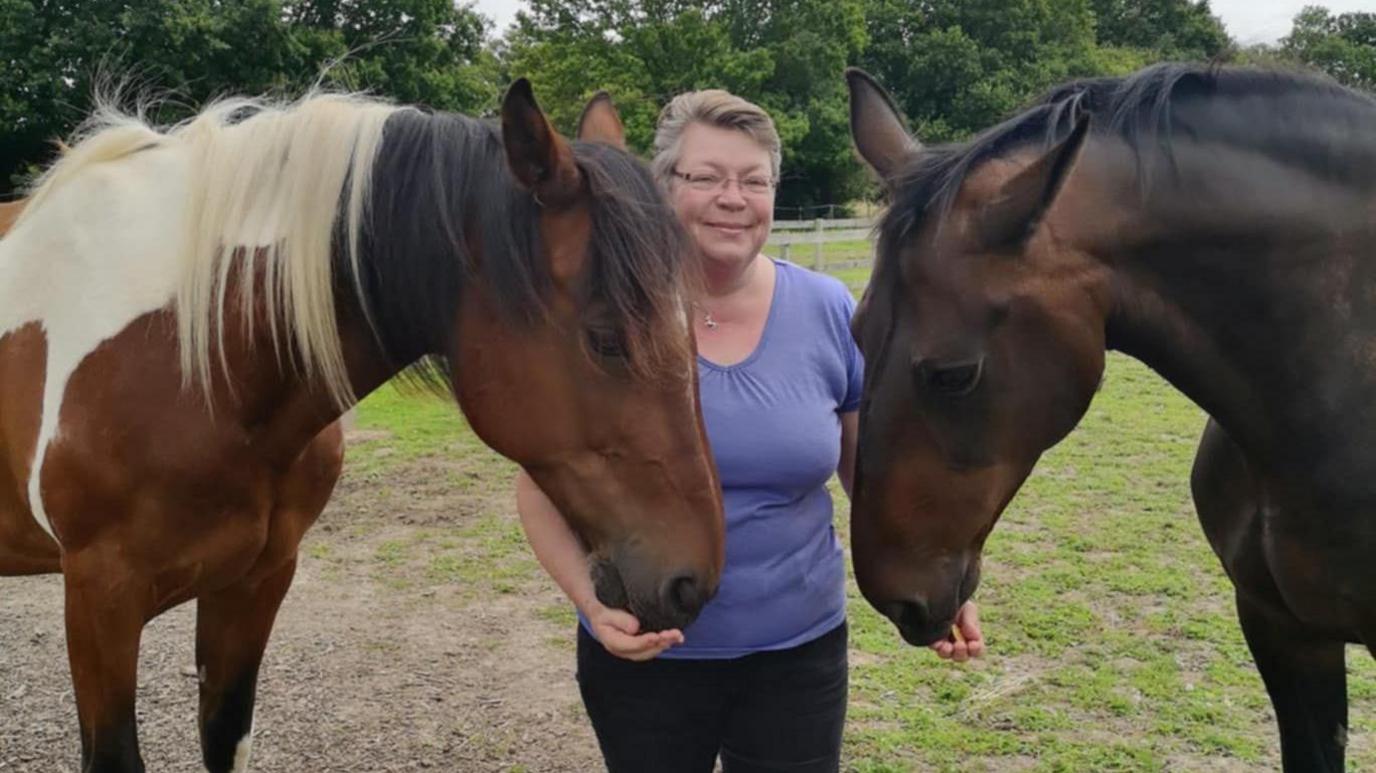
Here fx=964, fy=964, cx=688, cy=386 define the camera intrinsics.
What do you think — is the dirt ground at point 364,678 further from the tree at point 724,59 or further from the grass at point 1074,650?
the tree at point 724,59

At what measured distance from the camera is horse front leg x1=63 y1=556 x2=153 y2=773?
86.0 inches

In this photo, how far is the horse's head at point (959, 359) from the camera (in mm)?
1743

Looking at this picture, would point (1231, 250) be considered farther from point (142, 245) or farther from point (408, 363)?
point (142, 245)

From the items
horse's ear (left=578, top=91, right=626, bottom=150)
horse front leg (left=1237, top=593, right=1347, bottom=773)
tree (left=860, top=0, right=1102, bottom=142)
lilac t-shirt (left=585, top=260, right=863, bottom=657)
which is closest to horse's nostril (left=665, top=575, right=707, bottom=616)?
lilac t-shirt (left=585, top=260, right=863, bottom=657)

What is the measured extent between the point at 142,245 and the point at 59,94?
22.8 meters

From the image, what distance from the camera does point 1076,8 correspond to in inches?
1909

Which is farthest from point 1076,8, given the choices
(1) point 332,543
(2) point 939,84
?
(1) point 332,543

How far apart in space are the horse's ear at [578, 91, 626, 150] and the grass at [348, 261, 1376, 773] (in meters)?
0.73

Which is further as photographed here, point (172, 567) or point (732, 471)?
point (172, 567)

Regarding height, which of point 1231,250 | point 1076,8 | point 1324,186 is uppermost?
point 1076,8

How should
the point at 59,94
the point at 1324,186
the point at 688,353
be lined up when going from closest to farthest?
the point at 688,353 < the point at 1324,186 < the point at 59,94

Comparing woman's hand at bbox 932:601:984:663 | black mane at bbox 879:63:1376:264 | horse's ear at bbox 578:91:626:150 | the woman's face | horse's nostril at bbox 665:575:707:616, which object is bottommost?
woman's hand at bbox 932:601:984:663

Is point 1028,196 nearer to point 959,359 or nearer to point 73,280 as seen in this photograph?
point 959,359

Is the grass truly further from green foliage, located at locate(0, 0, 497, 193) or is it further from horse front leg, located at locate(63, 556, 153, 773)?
green foliage, located at locate(0, 0, 497, 193)
